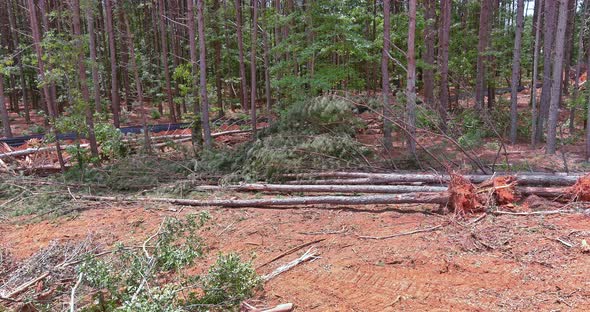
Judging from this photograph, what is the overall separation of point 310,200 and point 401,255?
2.81m

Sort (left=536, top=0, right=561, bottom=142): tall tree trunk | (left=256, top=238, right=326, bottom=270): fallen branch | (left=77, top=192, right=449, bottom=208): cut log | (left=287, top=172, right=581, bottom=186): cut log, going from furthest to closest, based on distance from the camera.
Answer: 1. (left=536, top=0, right=561, bottom=142): tall tree trunk
2. (left=287, top=172, right=581, bottom=186): cut log
3. (left=77, top=192, right=449, bottom=208): cut log
4. (left=256, top=238, right=326, bottom=270): fallen branch

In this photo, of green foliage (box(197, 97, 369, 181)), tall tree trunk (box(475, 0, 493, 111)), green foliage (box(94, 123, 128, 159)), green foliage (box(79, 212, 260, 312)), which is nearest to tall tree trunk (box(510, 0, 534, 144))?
tall tree trunk (box(475, 0, 493, 111))

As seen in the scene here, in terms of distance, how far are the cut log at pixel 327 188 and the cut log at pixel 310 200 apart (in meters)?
0.31

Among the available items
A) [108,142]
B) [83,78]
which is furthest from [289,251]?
[108,142]

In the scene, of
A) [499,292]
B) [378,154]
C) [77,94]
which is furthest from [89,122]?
[499,292]

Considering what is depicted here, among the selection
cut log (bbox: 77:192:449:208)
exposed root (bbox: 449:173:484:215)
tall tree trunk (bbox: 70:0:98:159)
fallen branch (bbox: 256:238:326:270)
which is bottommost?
fallen branch (bbox: 256:238:326:270)

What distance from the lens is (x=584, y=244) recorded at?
542cm

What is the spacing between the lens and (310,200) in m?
8.34

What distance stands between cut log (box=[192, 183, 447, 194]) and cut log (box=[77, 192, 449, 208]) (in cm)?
31

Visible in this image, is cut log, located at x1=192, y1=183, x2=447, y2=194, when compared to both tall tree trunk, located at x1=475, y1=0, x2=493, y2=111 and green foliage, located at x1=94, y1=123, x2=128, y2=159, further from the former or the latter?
tall tree trunk, located at x1=475, y1=0, x2=493, y2=111

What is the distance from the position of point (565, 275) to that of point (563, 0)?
1073 cm

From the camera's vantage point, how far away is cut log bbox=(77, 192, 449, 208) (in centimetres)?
736

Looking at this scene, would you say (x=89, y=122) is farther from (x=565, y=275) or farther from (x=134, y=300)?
(x=565, y=275)

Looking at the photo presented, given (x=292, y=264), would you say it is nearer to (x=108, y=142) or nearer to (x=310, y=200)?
(x=310, y=200)
